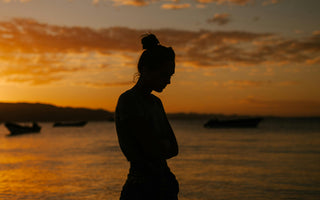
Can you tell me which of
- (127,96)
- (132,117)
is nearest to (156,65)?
(127,96)

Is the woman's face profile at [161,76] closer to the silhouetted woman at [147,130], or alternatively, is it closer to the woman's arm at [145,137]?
the silhouetted woman at [147,130]

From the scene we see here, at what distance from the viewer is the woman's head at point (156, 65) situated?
7.60 feet

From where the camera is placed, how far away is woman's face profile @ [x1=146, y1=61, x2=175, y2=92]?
232cm

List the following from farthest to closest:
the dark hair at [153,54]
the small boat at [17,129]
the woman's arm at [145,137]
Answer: the small boat at [17,129], the dark hair at [153,54], the woman's arm at [145,137]

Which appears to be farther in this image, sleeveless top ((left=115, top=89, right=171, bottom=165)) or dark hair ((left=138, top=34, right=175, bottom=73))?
dark hair ((left=138, top=34, right=175, bottom=73))

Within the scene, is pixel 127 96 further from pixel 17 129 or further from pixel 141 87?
pixel 17 129

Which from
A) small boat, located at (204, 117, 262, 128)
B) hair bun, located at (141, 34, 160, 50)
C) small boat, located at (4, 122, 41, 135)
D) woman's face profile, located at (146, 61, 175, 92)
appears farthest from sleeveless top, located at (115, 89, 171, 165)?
small boat, located at (204, 117, 262, 128)

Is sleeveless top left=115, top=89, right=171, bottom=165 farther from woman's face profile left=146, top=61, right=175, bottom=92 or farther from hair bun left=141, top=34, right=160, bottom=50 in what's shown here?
hair bun left=141, top=34, right=160, bottom=50

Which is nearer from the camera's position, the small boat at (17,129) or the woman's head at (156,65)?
the woman's head at (156,65)

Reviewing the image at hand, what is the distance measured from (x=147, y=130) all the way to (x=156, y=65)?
1.39 ft

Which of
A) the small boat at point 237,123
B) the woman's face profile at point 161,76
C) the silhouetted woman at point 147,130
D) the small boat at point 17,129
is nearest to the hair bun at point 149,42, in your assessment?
the silhouetted woman at point 147,130

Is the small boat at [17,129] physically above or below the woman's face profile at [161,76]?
below

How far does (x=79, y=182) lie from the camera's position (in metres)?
16.8

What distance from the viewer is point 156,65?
2.32 metres
